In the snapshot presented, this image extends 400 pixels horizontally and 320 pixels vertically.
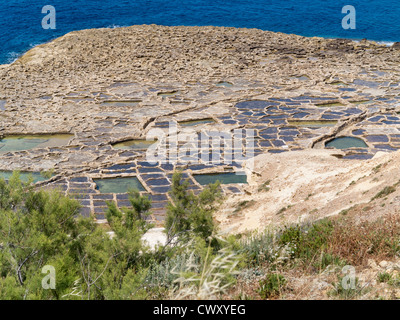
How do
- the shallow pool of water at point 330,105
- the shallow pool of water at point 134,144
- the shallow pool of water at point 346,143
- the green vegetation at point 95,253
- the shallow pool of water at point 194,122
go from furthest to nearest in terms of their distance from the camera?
the shallow pool of water at point 330,105 → the shallow pool of water at point 194,122 → the shallow pool of water at point 134,144 → the shallow pool of water at point 346,143 → the green vegetation at point 95,253

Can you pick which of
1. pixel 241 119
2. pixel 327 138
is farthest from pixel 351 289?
pixel 241 119

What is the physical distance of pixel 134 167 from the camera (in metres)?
14.1

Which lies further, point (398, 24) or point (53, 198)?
point (398, 24)

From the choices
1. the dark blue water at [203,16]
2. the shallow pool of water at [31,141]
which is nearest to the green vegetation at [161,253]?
the shallow pool of water at [31,141]

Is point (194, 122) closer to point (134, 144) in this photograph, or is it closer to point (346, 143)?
point (134, 144)

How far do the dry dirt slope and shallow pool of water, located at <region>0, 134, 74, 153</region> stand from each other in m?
6.76

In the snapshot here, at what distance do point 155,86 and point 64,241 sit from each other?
1644cm

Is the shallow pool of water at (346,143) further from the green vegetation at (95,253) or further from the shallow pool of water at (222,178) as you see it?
the green vegetation at (95,253)

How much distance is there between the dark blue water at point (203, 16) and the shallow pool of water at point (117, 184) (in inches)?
926

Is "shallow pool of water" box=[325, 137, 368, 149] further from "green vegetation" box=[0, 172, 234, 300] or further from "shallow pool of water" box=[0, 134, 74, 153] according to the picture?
"green vegetation" box=[0, 172, 234, 300]

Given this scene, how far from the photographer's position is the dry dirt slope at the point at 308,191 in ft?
29.0

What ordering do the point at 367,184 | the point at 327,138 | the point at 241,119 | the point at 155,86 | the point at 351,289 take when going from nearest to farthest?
the point at 351,289, the point at 367,184, the point at 327,138, the point at 241,119, the point at 155,86

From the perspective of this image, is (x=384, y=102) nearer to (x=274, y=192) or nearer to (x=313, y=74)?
(x=313, y=74)

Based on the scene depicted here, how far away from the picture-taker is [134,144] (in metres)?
16.2
